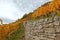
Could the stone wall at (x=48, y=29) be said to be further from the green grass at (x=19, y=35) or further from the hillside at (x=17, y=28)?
the green grass at (x=19, y=35)

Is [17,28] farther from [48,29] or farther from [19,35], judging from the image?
[48,29]

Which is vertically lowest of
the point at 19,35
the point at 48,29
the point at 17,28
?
the point at 19,35

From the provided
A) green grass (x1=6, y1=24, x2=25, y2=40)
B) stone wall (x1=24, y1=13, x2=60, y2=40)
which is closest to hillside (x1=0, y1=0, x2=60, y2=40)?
green grass (x1=6, y1=24, x2=25, y2=40)

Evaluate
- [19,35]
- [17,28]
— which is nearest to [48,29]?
[19,35]

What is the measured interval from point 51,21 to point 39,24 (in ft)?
7.04

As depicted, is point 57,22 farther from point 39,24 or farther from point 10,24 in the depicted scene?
point 10,24

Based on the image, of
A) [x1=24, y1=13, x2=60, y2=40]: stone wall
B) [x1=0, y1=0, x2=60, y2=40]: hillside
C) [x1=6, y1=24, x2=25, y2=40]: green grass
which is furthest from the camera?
[x1=6, y1=24, x2=25, y2=40]: green grass

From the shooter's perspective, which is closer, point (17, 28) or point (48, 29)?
point (48, 29)

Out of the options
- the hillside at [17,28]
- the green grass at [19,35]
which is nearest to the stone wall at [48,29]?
the hillside at [17,28]

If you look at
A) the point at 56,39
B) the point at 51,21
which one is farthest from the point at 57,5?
the point at 56,39

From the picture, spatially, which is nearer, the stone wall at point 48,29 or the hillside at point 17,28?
the stone wall at point 48,29

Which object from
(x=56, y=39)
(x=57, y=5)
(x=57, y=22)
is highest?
(x=57, y=5)

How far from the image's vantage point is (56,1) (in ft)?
40.6

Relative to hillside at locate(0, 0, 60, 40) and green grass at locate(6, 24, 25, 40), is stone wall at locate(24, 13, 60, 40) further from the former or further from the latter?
green grass at locate(6, 24, 25, 40)
